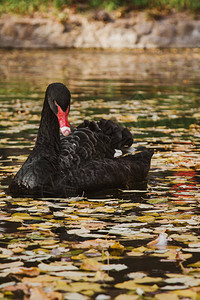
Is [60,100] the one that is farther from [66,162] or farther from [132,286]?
[132,286]

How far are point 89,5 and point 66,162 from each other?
26.5 meters

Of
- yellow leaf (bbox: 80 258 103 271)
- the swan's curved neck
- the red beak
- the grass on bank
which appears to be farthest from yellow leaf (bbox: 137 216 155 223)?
the grass on bank

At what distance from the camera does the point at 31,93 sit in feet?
44.4

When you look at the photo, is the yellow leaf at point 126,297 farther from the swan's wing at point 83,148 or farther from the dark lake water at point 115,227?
the swan's wing at point 83,148

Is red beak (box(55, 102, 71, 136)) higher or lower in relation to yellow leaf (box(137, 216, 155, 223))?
higher

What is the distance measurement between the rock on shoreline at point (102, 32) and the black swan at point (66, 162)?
22.5 metres

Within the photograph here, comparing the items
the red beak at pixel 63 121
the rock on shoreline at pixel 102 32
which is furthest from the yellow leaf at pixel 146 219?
the rock on shoreline at pixel 102 32

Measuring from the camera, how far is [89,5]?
31.1 metres

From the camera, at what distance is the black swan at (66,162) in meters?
5.38

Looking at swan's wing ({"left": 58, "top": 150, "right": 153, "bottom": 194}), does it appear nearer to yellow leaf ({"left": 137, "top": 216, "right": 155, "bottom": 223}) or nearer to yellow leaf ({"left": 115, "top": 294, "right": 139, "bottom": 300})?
yellow leaf ({"left": 137, "top": 216, "right": 155, "bottom": 223})

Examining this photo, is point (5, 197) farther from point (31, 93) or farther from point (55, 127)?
point (31, 93)

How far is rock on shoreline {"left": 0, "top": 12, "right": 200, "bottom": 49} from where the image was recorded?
2816cm

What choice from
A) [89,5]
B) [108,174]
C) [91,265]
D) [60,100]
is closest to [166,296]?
[91,265]

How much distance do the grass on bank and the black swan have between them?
24.6 m
